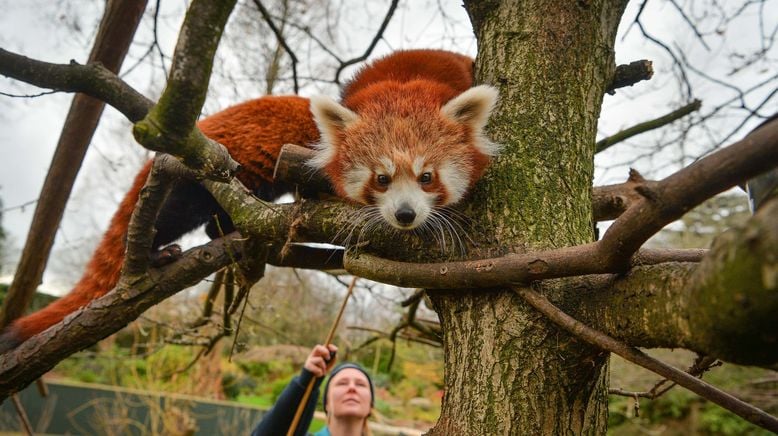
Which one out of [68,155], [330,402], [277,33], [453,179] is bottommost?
[330,402]

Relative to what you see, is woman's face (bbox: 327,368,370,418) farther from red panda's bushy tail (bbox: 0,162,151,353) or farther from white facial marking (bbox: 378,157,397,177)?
white facial marking (bbox: 378,157,397,177)

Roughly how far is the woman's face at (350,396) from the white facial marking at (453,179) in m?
2.00

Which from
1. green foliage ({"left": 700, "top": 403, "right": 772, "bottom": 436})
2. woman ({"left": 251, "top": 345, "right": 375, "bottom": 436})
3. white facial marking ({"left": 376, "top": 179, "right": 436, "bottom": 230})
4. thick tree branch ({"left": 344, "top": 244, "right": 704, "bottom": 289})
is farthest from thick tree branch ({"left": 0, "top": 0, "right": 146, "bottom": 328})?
green foliage ({"left": 700, "top": 403, "right": 772, "bottom": 436})

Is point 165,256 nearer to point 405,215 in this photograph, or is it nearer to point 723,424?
point 405,215

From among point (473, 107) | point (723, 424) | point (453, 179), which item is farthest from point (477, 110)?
point (723, 424)

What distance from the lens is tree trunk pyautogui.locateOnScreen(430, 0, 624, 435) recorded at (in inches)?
54.2

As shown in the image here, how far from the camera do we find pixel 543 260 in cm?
126

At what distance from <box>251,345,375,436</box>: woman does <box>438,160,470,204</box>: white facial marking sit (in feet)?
4.23

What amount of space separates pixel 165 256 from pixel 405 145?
1.24 metres

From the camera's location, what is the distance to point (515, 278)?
1325 mm

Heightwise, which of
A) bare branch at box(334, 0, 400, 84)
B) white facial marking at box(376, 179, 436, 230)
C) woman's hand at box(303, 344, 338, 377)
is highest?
bare branch at box(334, 0, 400, 84)

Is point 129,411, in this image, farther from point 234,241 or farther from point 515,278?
point 515,278

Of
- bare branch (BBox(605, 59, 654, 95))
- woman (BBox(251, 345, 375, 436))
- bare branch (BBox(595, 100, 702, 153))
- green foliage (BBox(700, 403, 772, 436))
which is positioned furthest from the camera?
green foliage (BBox(700, 403, 772, 436))

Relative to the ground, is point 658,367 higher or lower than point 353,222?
lower
